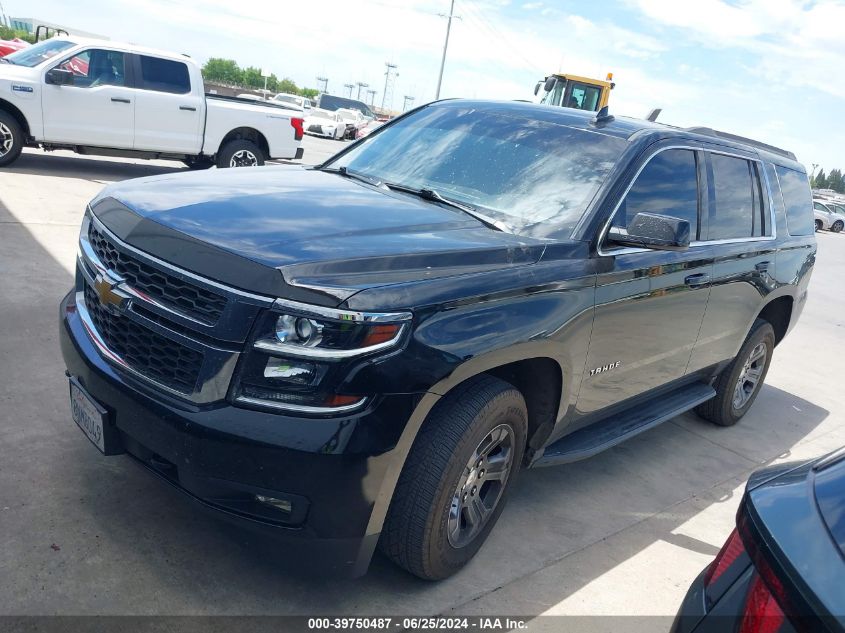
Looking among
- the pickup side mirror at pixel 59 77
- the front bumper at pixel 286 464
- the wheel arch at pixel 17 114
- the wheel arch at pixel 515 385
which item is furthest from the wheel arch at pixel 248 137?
the front bumper at pixel 286 464

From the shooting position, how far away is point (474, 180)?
381cm

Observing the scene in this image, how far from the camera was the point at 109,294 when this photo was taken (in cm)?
287

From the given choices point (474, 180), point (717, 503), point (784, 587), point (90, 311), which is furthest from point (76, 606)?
point (717, 503)

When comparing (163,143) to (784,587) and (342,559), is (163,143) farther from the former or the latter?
(784,587)

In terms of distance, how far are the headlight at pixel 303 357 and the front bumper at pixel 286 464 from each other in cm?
6

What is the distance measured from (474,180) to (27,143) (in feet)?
31.2

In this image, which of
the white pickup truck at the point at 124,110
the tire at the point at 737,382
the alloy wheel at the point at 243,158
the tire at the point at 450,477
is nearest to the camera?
the tire at the point at 450,477

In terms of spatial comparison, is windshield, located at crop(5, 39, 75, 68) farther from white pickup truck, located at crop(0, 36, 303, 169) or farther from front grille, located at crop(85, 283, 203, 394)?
front grille, located at crop(85, 283, 203, 394)

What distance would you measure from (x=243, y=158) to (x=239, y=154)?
110 millimetres

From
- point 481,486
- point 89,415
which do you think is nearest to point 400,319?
point 481,486

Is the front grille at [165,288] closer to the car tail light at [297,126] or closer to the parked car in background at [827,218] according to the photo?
the car tail light at [297,126]

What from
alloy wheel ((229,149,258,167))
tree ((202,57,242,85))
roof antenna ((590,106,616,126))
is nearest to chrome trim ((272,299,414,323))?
roof antenna ((590,106,616,126))

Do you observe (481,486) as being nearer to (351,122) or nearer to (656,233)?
(656,233)

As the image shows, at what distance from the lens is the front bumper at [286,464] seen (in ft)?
8.04
